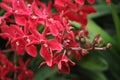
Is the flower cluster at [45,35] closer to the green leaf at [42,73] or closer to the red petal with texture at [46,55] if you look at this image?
the red petal with texture at [46,55]

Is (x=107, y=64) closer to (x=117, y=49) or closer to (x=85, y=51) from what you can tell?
(x=117, y=49)

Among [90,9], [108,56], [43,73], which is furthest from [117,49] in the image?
[90,9]

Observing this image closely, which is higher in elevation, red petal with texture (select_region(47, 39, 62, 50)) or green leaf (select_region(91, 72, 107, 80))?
red petal with texture (select_region(47, 39, 62, 50))

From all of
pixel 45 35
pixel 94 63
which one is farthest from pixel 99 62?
pixel 45 35

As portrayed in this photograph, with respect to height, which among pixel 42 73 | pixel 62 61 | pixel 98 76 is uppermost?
pixel 62 61

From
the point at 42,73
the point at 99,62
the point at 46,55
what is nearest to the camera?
the point at 46,55

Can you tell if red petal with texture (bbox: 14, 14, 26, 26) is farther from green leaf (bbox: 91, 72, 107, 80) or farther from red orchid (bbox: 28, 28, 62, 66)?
green leaf (bbox: 91, 72, 107, 80)

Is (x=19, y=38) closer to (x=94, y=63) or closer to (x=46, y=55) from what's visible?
(x=46, y=55)

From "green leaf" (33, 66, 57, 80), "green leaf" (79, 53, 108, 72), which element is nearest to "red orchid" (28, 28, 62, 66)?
"green leaf" (33, 66, 57, 80)
